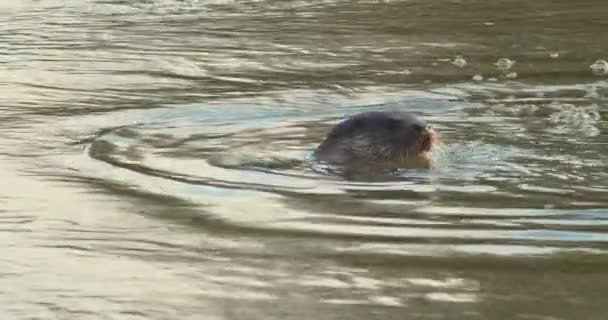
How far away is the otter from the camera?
22.9ft

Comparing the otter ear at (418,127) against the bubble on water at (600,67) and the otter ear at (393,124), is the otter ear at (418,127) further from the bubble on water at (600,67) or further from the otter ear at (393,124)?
the bubble on water at (600,67)

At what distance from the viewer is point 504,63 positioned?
9.53 metres

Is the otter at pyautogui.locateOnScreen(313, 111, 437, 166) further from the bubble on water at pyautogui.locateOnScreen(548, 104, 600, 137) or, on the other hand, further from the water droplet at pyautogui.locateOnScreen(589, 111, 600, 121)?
the water droplet at pyautogui.locateOnScreen(589, 111, 600, 121)

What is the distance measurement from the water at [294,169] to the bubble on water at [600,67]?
0.06ft

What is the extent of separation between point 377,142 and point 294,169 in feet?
2.02

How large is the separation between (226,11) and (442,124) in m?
4.73

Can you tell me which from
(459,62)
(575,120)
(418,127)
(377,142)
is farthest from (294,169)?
(459,62)

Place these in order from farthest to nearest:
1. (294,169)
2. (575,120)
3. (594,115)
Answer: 1. (594,115)
2. (575,120)
3. (294,169)

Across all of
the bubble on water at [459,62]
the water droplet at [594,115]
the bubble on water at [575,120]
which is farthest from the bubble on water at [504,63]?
A: the water droplet at [594,115]

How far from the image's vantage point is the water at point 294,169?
4453mm

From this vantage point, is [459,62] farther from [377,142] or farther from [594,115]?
[377,142]

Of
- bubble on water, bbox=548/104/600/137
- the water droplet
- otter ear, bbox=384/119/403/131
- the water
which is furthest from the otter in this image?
the water droplet

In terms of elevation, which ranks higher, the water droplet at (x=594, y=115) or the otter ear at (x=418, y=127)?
the otter ear at (x=418, y=127)

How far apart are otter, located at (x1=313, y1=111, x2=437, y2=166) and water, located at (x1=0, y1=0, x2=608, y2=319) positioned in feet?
0.48
